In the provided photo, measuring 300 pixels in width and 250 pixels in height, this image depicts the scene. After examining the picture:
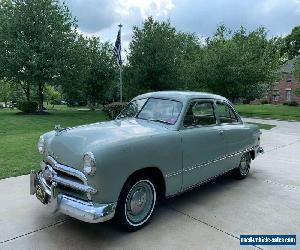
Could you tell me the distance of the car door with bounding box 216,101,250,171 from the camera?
551 cm

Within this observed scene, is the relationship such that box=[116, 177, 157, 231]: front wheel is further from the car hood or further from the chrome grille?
the car hood

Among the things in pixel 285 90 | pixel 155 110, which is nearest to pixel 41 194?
pixel 155 110

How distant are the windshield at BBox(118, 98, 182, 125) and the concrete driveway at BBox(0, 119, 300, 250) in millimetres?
1358

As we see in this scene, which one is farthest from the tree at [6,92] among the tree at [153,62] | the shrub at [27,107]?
the tree at [153,62]

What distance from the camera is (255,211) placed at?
4691mm

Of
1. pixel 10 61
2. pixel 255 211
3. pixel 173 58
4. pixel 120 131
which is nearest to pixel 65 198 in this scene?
pixel 120 131

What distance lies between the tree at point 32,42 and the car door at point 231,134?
18434mm

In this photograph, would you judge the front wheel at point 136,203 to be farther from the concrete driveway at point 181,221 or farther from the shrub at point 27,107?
the shrub at point 27,107

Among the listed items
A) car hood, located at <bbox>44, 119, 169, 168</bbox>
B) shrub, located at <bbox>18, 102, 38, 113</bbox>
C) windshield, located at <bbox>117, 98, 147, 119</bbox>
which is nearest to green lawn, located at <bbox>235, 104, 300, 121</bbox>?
shrub, located at <bbox>18, 102, 38, 113</bbox>

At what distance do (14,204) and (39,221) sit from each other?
0.78 m

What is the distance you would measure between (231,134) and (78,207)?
3185 mm

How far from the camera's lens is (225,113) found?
5867 mm

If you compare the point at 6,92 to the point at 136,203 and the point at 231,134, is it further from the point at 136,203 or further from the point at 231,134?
the point at 136,203

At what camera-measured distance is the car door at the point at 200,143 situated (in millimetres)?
4570
